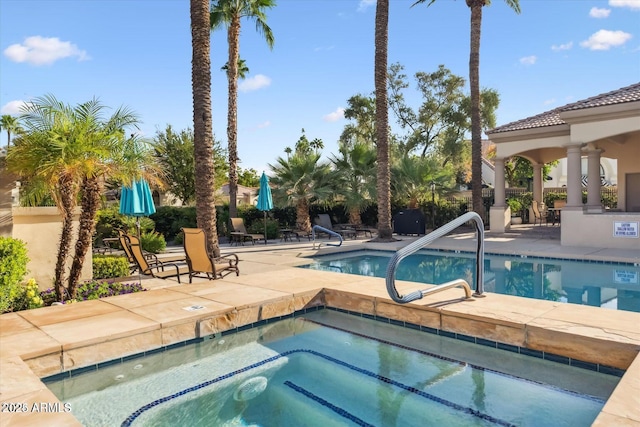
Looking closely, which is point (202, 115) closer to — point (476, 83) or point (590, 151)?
point (476, 83)

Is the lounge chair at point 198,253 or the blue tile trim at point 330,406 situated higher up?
the lounge chair at point 198,253

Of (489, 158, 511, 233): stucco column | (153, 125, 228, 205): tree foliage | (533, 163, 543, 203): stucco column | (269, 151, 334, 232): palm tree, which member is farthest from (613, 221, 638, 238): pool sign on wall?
(153, 125, 228, 205): tree foliage

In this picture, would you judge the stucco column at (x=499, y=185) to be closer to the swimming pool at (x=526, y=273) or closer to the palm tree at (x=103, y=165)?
the swimming pool at (x=526, y=273)

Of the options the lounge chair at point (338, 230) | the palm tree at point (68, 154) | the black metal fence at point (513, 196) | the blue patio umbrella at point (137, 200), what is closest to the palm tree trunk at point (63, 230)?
the palm tree at point (68, 154)

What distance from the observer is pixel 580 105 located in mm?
13867

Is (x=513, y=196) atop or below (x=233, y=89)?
below

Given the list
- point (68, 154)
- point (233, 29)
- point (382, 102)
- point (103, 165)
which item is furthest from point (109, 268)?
point (233, 29)

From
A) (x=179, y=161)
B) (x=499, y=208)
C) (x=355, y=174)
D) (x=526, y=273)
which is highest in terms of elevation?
(x=179, y=161)

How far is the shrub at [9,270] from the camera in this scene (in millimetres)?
5574

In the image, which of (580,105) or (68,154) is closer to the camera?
(68,154)

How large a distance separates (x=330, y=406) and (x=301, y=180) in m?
15.6

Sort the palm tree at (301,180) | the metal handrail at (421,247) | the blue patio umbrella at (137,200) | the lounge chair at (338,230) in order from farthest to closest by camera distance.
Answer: the palm tree at (301,180) → the lounge chair at (338,230) → the blue patio umbrella at (137,200) → the metal handrail at (421,247)

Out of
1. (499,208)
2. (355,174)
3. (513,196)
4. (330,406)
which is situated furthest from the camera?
(513,196)

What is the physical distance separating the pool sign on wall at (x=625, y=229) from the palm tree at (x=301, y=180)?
10.3 metres
